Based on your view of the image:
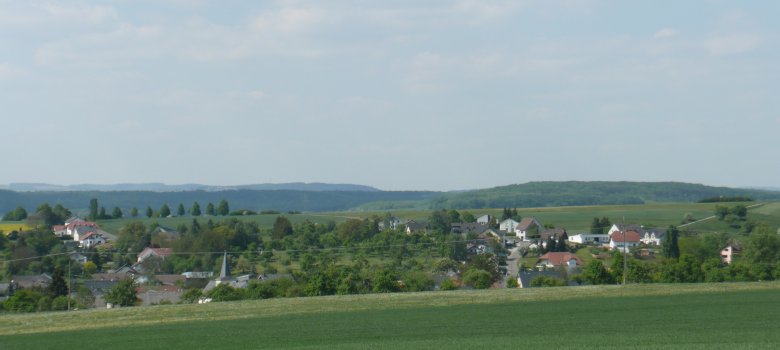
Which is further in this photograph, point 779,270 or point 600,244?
point 600,244

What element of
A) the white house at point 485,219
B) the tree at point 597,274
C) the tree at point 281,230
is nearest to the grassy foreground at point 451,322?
the tree at point 597,274

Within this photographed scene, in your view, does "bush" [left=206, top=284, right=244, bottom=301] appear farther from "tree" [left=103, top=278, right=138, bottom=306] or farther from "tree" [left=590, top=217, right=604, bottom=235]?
"tree" [left=590, top=217, right=604, bottom=235]

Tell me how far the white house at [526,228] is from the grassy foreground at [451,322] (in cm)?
5918

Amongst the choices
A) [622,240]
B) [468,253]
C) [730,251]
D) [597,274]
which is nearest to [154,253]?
[468,253]

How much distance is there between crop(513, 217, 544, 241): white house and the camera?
10122cm

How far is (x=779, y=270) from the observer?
51.7m

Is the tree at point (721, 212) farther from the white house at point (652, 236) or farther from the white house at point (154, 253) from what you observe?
the white house at point (154, 253)

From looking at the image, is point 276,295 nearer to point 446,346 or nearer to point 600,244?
point 446,346

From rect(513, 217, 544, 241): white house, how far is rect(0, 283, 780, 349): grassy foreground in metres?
59.2

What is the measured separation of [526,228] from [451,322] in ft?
251

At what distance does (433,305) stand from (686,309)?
32.8 feet

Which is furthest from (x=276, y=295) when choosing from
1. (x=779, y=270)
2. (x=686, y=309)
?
(x=779, y=270)

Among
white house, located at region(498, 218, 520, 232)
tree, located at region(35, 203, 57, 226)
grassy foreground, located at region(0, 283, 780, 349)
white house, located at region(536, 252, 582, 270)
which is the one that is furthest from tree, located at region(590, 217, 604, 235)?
tree, located at region(35, 203, 57, 226)

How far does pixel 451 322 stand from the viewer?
2877 cm
